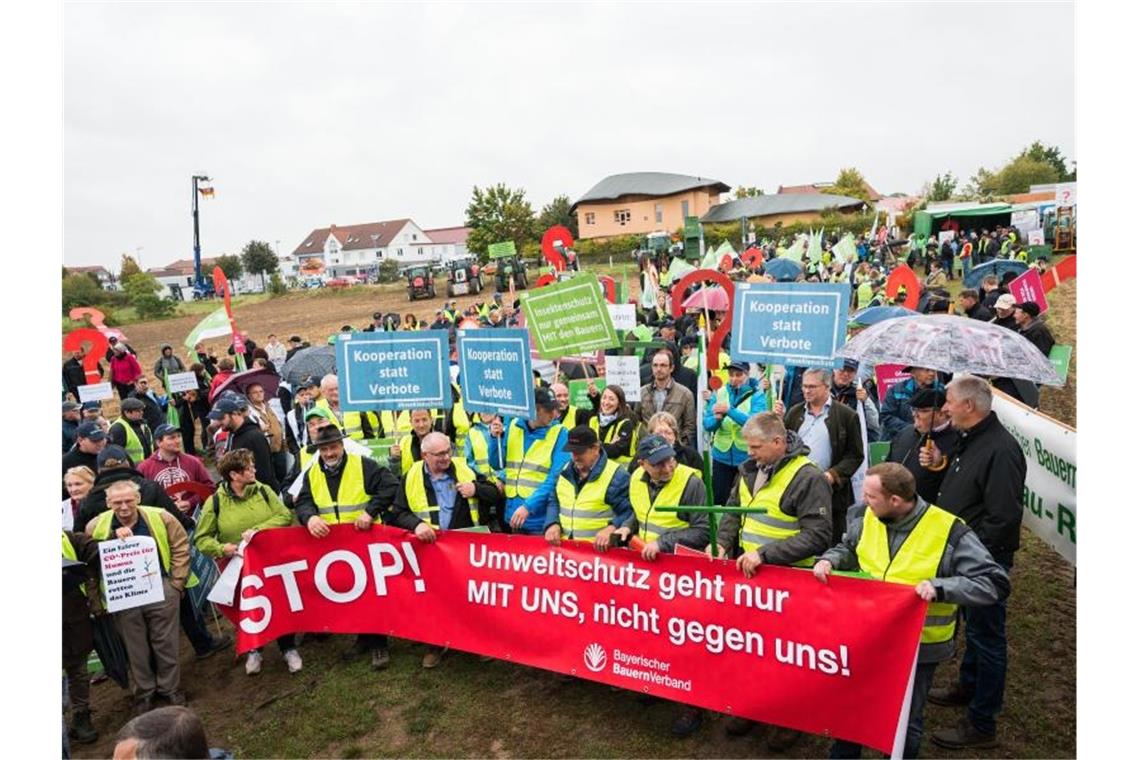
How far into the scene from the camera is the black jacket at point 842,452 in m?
6.13

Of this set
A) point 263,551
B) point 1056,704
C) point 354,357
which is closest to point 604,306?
point 354,357

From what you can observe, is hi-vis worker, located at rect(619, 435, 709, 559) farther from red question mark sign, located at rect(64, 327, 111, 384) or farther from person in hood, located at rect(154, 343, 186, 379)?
person in hood, located at rect(154, 343, 186, 379)

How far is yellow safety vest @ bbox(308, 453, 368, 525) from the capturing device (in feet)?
20.2

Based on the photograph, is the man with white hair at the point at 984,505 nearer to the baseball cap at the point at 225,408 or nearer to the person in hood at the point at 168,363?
the baseball cap at the point at 225,408

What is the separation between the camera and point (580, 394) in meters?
8.84

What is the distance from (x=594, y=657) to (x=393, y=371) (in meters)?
3.10

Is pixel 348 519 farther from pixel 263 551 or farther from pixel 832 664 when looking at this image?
pixel 832 664

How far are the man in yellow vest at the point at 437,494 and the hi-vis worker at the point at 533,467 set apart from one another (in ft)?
1.03

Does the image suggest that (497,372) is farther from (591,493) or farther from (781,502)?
(781,502)

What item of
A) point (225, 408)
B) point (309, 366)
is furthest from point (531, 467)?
point (309, 366)

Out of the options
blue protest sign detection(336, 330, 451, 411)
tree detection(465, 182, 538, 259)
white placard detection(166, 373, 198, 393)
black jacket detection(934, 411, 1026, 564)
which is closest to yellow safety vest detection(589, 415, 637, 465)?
blue protest sign detection(336, 330, 451, 411)

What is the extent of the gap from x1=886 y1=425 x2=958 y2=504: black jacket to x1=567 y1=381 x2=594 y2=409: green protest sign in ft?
12.3

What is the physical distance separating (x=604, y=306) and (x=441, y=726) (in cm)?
382

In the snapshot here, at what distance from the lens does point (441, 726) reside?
5.39 m
